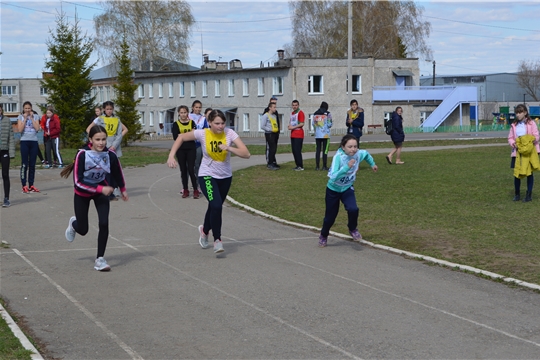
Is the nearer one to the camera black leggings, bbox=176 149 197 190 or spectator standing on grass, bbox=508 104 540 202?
spectator standing on grass, bbox=508 104 540 202

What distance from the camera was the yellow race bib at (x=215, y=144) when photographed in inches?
A: 396

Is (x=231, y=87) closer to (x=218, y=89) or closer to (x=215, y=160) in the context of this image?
(x=218, y=89)

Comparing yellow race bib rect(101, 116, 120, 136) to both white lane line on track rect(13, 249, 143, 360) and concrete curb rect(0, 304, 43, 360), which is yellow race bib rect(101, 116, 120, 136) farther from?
concrete curb rect(0, 304, 43, 360)

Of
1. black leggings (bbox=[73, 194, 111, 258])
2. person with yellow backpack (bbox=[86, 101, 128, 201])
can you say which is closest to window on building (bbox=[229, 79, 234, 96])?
person with yellow backpack (bbox=[86, 101, 128, 201])

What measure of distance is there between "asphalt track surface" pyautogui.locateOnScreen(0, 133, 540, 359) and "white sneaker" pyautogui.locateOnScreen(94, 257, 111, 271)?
0.09m

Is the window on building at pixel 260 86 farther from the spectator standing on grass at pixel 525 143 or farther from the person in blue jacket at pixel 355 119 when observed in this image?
the spectator standing on grass at pixel 525 143

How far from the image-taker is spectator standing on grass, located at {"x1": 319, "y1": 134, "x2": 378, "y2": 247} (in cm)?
1036

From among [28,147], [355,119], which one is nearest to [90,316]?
[28,147]

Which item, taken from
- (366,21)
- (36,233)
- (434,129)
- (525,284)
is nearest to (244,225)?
(36,233)

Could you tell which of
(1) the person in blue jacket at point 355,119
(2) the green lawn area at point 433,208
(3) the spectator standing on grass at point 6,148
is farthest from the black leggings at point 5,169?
(1) the person in blue jacket at point 355,119

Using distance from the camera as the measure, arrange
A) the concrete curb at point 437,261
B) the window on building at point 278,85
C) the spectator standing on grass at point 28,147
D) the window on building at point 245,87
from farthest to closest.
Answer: the window on building at point 245,87 < the window on building at point 278,85 < the spectator standing on grass at point 28,147 < the concrete curb at point 437,261

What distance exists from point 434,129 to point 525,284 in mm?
62002

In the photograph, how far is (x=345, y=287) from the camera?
8.17m

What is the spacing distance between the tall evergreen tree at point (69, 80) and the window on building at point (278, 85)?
31320 mm
